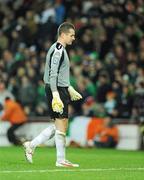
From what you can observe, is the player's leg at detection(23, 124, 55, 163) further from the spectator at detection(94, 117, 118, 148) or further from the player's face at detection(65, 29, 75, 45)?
the spectator at detection(94, 117, 118, 148)

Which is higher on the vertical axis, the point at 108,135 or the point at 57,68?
the point at 57,68

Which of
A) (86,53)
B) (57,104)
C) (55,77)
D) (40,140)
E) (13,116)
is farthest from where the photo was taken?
(86,53)

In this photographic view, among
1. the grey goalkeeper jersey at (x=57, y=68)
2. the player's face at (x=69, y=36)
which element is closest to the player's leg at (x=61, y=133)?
the grey goalkeeper jersey at (x=57, y=68)

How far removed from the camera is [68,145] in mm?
24250

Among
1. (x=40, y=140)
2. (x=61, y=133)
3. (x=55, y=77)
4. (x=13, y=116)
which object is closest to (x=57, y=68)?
(x=55, y=77)

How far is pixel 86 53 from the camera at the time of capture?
86.8 feet

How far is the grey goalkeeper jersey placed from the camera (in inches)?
526

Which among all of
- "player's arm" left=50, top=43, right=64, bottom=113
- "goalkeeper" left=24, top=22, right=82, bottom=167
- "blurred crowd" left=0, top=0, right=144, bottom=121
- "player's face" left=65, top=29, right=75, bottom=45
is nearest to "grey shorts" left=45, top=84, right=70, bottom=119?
"goalkeeper" left=24, top=22, right=82, bottom=167

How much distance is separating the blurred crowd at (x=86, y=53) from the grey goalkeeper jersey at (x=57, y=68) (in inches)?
383

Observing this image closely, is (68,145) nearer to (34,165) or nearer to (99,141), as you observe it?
(99,141)

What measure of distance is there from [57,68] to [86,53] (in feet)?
43.0

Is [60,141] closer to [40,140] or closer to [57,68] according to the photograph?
[40,140]

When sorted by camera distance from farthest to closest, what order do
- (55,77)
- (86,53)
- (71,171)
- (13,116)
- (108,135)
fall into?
(86,53) < (13,116) < (108,135) < (55,77) < (71,171)

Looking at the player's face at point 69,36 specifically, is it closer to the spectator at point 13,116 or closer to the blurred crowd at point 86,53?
the blurred crowd at point 86,53
